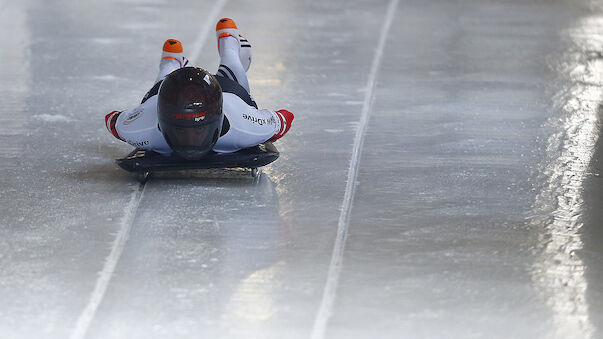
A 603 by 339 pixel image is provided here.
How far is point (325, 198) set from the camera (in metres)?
5.36

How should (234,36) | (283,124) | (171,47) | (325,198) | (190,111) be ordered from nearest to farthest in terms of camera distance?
1. (190,111)
2. (325,198)
3. (283,124)
4. (171,47)
5. (234,36)

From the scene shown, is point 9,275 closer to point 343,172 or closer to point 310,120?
point 343,172

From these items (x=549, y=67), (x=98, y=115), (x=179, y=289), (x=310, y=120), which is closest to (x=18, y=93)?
(x=98, y=115)

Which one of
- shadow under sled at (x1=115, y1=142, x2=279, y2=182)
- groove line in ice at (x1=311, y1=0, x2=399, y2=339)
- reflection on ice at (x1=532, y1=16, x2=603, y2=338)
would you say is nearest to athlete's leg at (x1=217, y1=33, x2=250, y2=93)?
shadow under sled at (x1=115, y1=142, x2=279, y2=182)

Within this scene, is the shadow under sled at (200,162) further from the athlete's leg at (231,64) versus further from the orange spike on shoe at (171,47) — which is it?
the orange spike on shoe at (171,47)

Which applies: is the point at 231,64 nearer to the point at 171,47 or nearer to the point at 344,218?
the point at 171,47

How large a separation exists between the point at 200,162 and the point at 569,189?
2.01m

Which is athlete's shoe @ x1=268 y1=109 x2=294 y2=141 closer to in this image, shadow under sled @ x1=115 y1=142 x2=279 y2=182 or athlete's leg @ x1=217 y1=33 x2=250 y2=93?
shadow under sled @ x1=115 y1=142 x2=279 y2=182

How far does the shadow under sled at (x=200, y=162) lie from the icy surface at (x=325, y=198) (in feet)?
0.39

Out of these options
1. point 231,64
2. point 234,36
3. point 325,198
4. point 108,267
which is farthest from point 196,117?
point 234,36

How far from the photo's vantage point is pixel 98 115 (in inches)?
264

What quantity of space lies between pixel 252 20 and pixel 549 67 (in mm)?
2707

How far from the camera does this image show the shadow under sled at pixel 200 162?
535cm

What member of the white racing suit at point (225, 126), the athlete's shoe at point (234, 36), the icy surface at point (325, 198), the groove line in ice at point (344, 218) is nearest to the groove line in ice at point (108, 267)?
the icy surface at point (325, 198)
